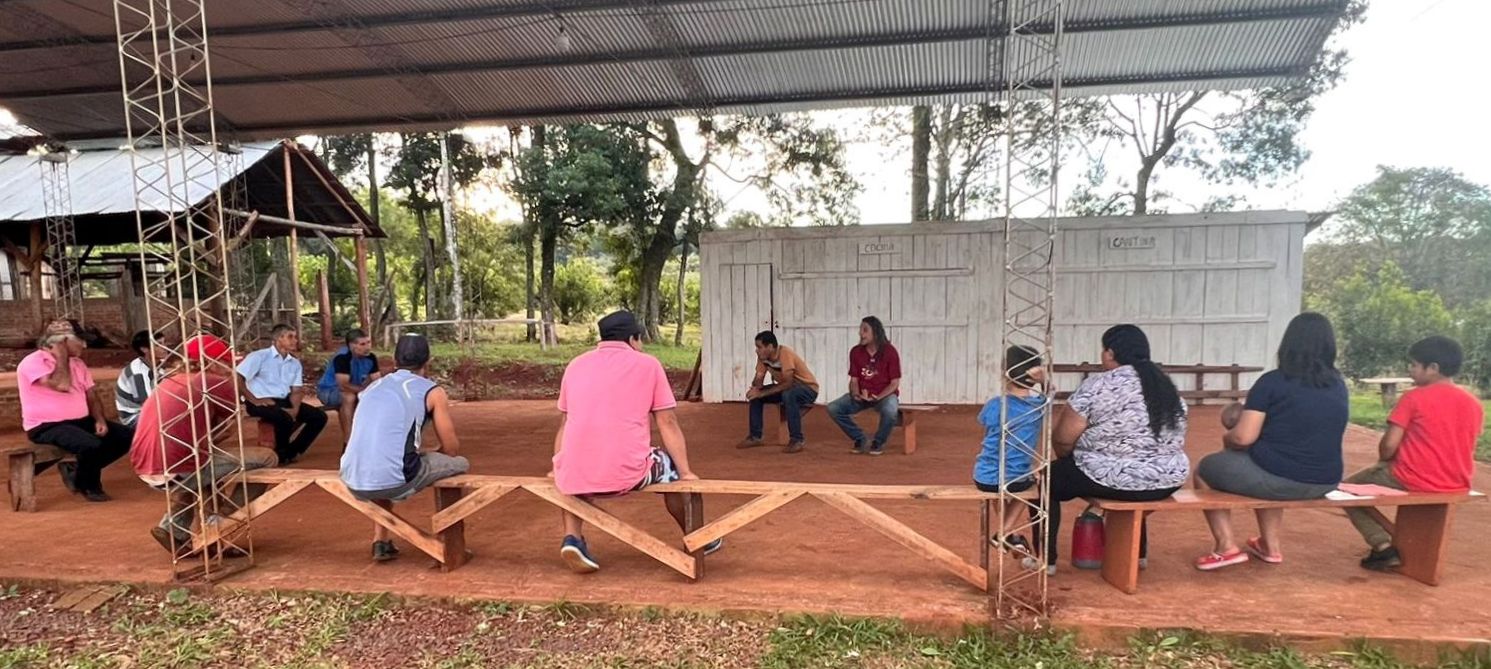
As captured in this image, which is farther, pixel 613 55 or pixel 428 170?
pixel 428 170

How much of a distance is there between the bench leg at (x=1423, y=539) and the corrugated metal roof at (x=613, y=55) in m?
4.08

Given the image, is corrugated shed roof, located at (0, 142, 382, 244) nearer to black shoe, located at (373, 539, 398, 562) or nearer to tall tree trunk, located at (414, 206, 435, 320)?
tall tree trunk, located at (414, 206, 435, 320)

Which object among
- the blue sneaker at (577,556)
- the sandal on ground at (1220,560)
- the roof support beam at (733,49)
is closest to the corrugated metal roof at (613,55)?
the roof support beam at (733,49)

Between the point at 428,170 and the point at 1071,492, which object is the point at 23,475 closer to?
the point at 1071,492

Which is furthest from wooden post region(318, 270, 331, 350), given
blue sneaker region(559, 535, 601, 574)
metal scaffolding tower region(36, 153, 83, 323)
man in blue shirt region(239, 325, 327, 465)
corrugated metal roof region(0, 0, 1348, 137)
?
blue sneaker region(559, 535, 601, 574)

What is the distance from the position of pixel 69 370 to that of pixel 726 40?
5383 mm

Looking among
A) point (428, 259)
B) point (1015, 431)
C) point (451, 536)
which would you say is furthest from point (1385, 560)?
point (428, 259)

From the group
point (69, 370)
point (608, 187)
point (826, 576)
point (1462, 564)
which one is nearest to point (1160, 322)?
point (1462, 564)

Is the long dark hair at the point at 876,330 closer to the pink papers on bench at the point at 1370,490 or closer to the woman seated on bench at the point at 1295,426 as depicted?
the woman seated on bench at the point at 1295,426

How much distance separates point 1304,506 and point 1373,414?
27.1 feet

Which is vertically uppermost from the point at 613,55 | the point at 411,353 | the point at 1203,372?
the point at 613,55

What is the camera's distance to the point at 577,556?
3361 millimetres

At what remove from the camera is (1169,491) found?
3111 mm

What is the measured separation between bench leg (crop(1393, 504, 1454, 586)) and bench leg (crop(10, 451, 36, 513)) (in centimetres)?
770
